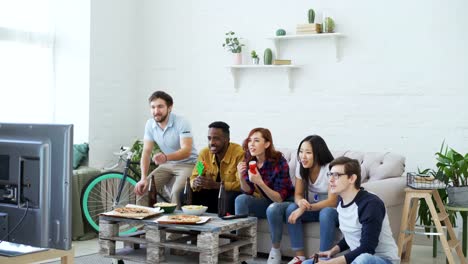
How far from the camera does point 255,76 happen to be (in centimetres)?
645

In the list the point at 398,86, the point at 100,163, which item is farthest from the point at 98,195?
the point at 398,86

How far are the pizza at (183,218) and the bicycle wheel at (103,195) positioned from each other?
1.56 meters

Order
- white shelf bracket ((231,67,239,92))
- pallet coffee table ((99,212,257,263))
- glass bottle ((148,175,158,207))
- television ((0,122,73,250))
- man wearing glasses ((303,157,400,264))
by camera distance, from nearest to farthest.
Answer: television ((0,122,73,250)) → man wearing glasses ((303,157,400,264)) → pallet coffee table ((99,212,257,263)) → glass bottle ((148,175,158,207)) → white shelf bracket ((231,67,239,92))

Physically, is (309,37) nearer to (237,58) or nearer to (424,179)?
(237,58)

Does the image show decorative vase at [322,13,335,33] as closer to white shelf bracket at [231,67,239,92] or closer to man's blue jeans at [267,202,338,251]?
white shelf bracket at [231,67,239,92]

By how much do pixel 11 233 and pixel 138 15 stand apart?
5.29m

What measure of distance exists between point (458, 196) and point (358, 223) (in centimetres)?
139

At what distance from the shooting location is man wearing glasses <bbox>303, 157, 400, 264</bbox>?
11.9ft

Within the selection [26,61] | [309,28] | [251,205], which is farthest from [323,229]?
[26,61]

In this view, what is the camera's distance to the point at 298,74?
6.18 meters

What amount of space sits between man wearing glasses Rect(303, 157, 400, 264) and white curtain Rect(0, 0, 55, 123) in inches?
135

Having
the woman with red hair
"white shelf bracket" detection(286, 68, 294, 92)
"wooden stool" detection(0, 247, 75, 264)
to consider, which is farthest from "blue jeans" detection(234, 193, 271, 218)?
"wooden stool" detection(0, 247, 75, 264)

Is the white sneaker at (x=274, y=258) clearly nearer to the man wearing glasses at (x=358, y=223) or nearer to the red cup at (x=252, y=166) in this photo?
the red cup at (x=252, y=166)

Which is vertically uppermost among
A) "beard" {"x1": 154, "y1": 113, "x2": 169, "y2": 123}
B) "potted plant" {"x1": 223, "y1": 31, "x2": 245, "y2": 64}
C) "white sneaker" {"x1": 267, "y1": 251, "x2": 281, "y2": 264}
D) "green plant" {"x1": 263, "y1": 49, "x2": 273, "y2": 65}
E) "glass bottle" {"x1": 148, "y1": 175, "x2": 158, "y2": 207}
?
"potted plant" {"x1": 223, "y1": 31, "x2": 245, "y2": 64}
